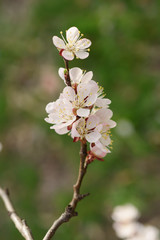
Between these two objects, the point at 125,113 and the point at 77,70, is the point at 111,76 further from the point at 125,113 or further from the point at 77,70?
the point at 77,70

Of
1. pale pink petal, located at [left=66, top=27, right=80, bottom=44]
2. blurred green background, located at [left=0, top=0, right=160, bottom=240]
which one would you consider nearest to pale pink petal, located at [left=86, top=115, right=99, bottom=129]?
pale pink petal, located at [left=66, top=27, right=80, bottom=44]

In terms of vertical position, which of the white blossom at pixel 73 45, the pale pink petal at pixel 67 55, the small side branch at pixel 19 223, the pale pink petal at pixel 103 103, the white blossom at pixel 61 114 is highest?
the white blossom at pixel 73 45

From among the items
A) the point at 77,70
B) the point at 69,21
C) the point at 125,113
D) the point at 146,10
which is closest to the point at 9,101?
the point at 69,21

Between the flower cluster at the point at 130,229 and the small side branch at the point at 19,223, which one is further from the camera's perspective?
the flower cluster at the point at 130,229

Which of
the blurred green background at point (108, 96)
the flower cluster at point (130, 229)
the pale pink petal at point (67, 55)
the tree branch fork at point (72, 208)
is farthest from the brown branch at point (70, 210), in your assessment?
the blurred green background at point (108, 96)

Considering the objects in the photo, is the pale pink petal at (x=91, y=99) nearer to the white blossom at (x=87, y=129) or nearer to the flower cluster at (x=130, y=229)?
the white blossom at (x=87, y=129)

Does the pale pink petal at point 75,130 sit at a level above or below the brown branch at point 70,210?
above

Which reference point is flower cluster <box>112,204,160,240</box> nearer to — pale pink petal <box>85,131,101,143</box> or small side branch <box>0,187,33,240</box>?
small side branch <box>0,187,33,240</box>

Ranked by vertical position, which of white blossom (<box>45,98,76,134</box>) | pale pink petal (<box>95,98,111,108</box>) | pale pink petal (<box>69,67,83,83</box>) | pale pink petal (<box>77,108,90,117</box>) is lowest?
pale pink petal (<box>77,108,90,117</box>)
